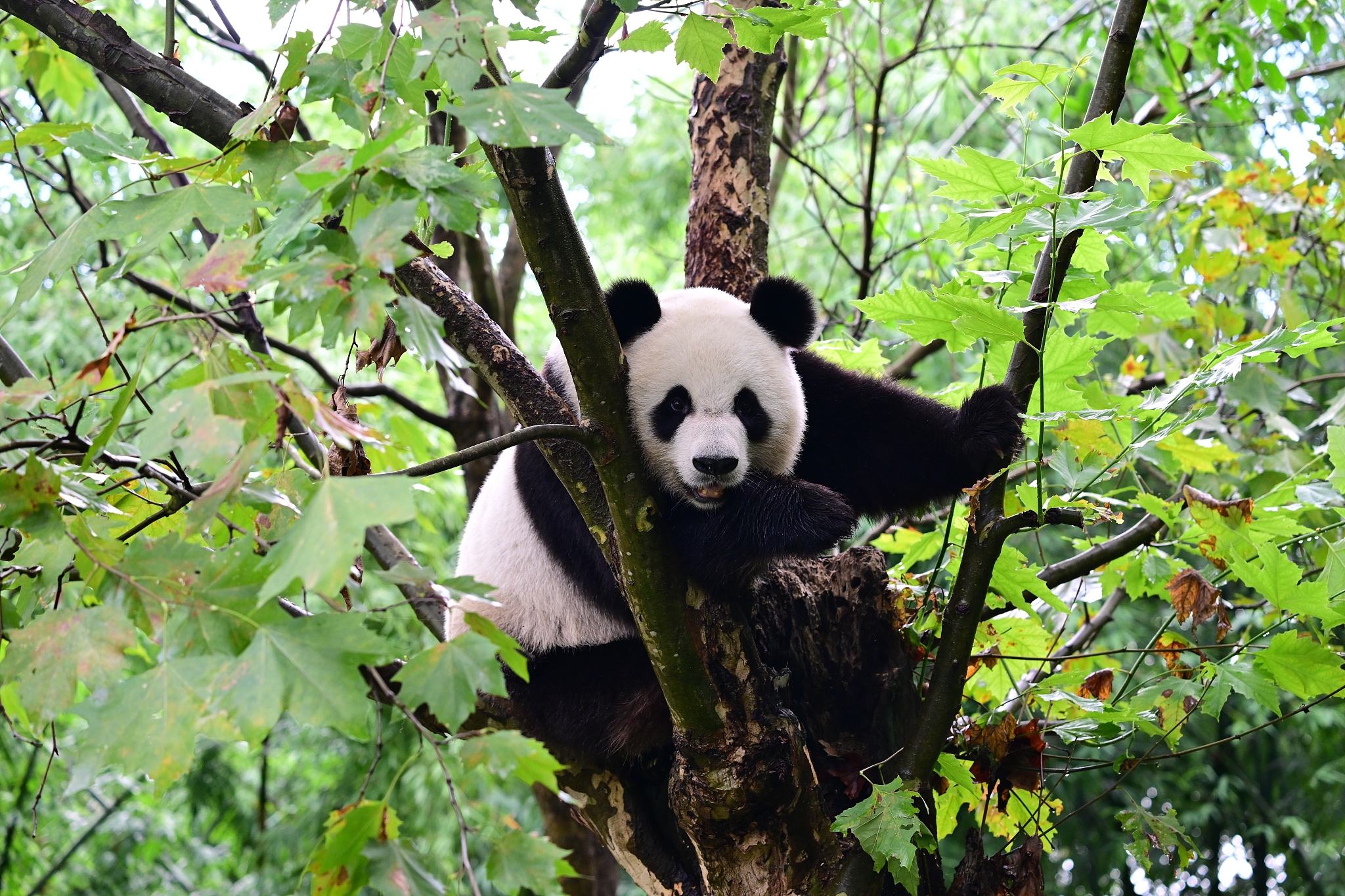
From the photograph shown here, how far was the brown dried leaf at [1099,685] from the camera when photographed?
248cm

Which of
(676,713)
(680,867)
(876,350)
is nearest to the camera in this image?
(676,713)

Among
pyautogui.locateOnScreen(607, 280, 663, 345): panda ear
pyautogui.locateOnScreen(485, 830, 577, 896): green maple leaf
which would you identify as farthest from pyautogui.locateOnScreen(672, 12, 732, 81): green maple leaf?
pyautogui.locateOnScreen(485, 830, 577, 896): green maple leaf

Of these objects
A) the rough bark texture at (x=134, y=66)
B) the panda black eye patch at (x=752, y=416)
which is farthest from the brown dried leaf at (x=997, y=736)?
the rough bark texture at (x=134, y=66)

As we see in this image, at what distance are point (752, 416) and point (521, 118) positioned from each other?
5.63ft

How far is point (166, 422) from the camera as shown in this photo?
1045 mm

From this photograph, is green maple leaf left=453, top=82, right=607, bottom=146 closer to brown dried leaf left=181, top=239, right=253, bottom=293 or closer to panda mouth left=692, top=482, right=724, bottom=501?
brown dried leaf left=181, top=239, right=253, bottom=293

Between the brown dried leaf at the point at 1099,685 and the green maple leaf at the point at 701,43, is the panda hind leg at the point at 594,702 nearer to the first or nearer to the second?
the brown dried leaf at the point at 1099,685

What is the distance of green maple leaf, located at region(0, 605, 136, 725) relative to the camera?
1.16m

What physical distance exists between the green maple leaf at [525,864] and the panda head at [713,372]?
1.38m

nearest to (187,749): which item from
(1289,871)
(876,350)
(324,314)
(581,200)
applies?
(324,314)

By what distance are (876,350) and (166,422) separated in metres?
2.45

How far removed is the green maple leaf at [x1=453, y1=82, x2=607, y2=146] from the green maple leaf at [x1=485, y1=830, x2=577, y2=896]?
0.81 metres

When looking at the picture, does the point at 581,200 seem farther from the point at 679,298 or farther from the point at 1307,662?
the point at 1307,662

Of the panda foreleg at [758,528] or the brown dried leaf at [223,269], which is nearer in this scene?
the brown dried leaf at [223,269]
